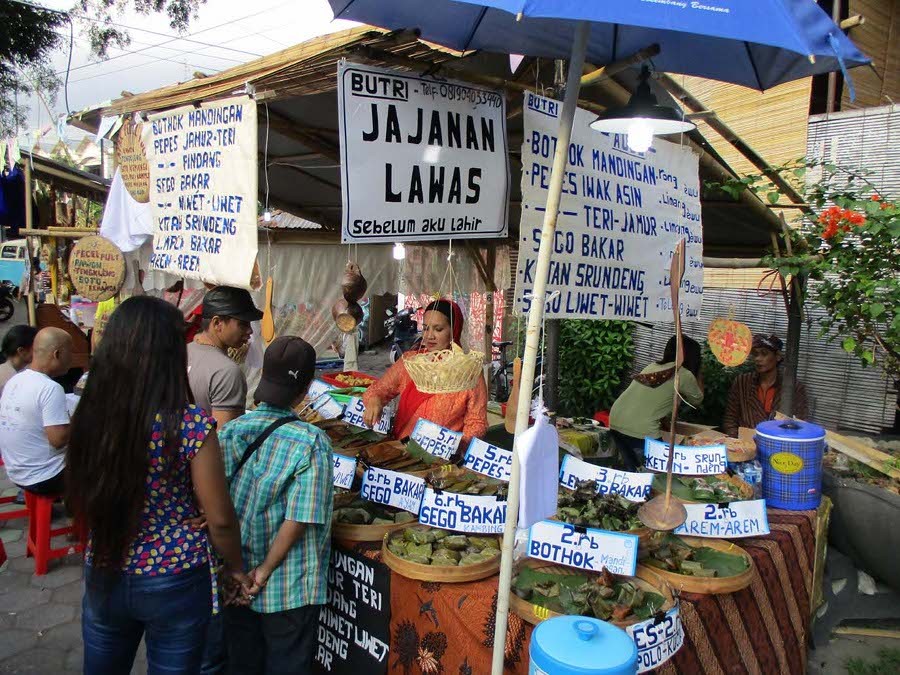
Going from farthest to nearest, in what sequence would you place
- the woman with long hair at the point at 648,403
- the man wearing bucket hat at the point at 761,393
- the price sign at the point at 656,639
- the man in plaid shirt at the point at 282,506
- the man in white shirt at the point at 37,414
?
the man wearing bucket hat at the point at 761,393 → the woman with long hair at the point at 648,403 → the man in white shirt at the point at 37,414 → the man in plaid shirt at the point at 282,506 → the price sign at the point at 656,639

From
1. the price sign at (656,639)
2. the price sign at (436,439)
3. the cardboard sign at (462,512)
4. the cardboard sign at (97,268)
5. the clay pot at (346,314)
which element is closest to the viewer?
the price sign at (656,639)

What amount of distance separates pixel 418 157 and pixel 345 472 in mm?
1445

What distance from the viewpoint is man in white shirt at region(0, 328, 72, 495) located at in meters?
3.54

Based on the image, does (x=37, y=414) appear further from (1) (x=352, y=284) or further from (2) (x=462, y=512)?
(2) (x=462, y=512)

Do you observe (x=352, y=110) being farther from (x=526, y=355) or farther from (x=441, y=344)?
(x=441, y=344)

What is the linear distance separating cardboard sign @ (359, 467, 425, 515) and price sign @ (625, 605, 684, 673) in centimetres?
105

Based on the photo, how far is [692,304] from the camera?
366 cm

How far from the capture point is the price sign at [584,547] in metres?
2.11

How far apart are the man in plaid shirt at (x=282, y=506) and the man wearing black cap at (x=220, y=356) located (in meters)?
0.91

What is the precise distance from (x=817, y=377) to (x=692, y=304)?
3375 mm

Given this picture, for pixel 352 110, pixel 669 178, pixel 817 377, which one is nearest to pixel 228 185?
pixel 352 110

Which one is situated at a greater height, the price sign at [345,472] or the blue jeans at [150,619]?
the price sign at [345,472]

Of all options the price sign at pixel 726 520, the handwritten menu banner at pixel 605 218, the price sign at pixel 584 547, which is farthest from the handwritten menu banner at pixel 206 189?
the price sign at pixel 726 520

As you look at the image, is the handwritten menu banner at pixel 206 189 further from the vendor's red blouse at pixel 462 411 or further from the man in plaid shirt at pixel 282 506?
the vendor's red blouse at pixel 462 411
